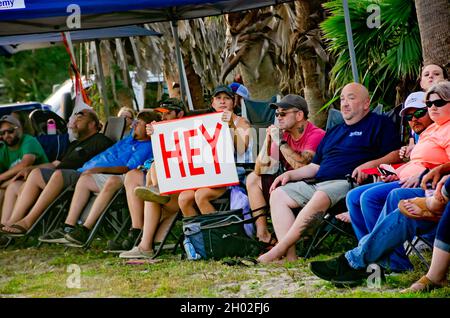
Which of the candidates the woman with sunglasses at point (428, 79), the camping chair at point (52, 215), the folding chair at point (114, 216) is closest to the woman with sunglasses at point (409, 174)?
the woman with sunglasses at point (428, 79)

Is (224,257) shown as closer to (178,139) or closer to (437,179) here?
(178,139)

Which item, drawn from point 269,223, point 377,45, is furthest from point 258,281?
point 377,45

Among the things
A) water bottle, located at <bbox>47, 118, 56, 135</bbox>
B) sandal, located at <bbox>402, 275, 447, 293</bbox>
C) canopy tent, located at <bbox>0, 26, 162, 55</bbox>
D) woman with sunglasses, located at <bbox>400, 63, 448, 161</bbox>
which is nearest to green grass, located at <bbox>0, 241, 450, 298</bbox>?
sandal, located at <bbox>402, 275, 447, 293</bbox>

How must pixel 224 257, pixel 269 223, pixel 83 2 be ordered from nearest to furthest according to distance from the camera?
pixel 224 257, pixel 83 2, pixel 269 223

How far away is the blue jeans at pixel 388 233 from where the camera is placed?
635 centimetres

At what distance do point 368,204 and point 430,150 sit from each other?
0.56m

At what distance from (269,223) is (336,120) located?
4.84 feet

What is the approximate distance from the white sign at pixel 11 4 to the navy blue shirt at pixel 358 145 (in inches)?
121

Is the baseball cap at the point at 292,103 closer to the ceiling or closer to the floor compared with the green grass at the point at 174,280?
closer to the ceiling

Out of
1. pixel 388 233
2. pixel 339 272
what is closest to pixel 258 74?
pixel 339 272

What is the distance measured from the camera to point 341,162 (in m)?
7.93

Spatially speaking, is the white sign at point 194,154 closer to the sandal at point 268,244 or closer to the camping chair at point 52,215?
the sandal at point 268,244

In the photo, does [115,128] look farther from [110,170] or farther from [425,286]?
[425,286]
